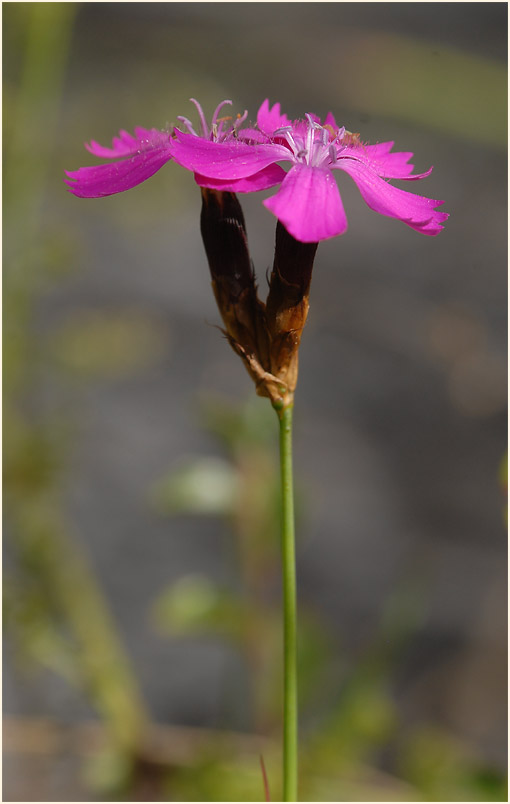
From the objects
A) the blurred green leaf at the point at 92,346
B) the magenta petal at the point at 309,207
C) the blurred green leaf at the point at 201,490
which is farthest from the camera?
the blurred green leaf at the point at 92,346

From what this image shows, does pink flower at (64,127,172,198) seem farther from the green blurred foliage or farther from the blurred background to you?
the green blurred foliage

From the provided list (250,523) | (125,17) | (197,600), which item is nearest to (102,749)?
(197,600)

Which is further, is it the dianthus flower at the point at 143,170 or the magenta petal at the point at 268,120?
the magenta petal at the point at 268,120

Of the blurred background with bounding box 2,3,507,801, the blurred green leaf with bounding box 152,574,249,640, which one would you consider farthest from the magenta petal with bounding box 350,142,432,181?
the blurred green leaf with bounding box 152,574,249,640

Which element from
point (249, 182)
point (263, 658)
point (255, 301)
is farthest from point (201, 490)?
point (249, 182)

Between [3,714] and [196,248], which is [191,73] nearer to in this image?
[196,248]

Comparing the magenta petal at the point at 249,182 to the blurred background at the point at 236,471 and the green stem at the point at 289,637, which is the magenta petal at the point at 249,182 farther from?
the blurred background at the point at 236,471

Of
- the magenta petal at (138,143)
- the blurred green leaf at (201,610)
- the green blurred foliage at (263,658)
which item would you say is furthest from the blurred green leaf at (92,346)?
the magenta petal at (138,143)
